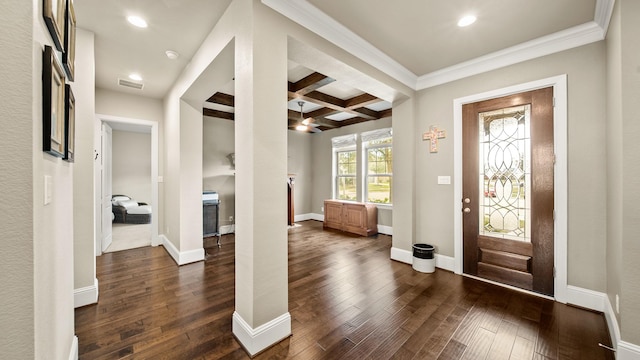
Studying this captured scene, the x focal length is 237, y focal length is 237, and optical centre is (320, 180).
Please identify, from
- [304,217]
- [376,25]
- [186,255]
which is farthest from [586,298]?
[304,217]

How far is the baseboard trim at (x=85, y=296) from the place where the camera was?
235 cm

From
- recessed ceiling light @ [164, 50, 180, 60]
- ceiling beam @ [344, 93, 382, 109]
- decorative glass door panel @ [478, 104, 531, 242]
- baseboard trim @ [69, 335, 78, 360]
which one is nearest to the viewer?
baseboard trim @ [69, 335, 78, 360]

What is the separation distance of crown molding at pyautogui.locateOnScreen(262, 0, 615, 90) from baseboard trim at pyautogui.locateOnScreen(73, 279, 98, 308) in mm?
3221

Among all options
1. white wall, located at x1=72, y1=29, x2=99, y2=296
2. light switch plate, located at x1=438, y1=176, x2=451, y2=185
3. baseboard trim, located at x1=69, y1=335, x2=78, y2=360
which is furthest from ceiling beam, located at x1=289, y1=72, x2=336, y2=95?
baseboard trim, located at x1=69, y1=335, x2=78, y2=360

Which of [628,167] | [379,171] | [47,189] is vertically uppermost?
[379,171]

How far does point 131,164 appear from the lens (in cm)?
754

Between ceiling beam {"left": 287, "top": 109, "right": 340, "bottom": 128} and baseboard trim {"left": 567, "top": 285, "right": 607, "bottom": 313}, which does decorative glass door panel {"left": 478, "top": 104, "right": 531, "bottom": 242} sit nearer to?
baseboard trim {"left": 567, "top": 285, "right": 607, "bottom": 313}

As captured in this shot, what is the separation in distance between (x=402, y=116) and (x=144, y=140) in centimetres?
812

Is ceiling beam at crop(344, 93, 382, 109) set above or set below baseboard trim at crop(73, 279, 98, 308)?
above

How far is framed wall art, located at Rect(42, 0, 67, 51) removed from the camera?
92 centimetres

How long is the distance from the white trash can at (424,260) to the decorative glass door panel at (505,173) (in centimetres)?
68

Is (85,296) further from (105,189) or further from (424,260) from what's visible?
(424,260)

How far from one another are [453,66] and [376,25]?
4.75 feet

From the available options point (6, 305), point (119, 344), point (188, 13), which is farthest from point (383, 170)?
point (6, 305)
